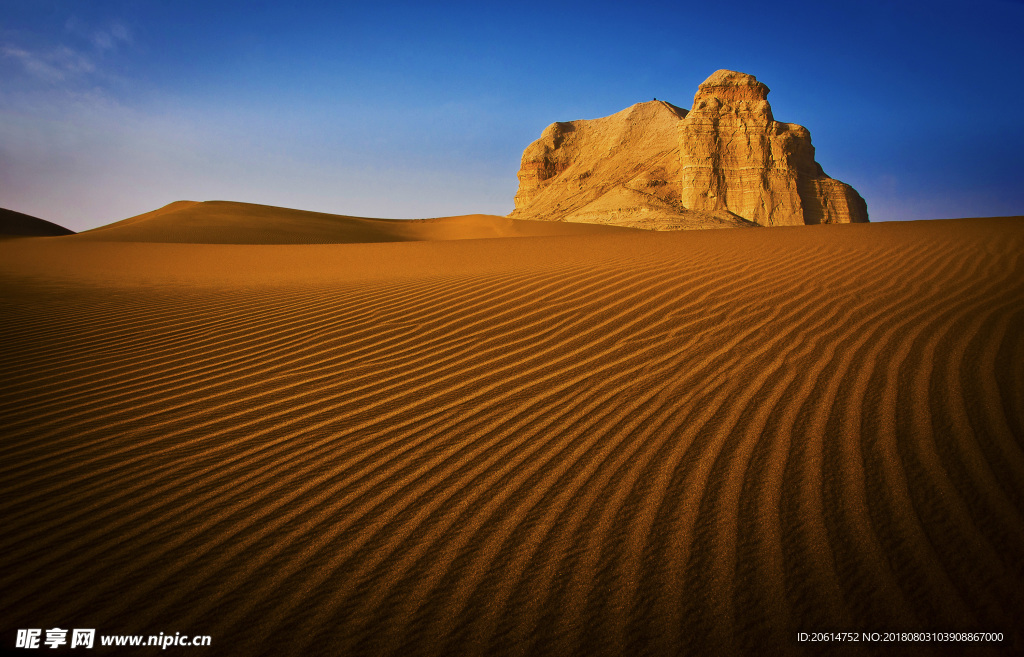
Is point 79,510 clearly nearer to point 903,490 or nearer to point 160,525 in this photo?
point 160,525

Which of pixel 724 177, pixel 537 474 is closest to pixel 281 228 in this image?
pixel 537 474

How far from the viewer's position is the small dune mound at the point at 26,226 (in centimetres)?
3856

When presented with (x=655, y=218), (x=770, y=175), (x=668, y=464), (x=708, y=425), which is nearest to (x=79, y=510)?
(x=668, y=464)

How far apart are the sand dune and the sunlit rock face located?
56487 mm

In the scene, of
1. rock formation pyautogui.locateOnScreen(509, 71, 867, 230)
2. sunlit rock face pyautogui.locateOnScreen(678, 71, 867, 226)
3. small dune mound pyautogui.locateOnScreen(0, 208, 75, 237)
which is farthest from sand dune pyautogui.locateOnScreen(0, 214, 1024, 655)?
sunlit rock face pyautogui.locateOnScreen(678, 71, 867, 226)

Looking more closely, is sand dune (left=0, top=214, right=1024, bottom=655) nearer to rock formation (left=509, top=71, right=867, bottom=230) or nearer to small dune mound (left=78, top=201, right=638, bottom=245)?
small dune mound (left=78, top=201, right=638, bottom=245)

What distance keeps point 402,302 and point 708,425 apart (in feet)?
13.9

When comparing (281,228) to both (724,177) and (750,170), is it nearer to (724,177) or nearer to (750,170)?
(724,177)

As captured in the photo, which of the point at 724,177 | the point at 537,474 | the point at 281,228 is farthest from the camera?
the point at 724,177

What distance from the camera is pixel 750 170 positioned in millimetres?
57969

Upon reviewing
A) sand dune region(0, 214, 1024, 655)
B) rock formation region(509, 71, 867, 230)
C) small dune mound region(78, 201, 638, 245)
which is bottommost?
sand dune region(0, 214, 1024, 655)

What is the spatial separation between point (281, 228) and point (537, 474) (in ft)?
86.4

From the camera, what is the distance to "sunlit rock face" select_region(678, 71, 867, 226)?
189 ft

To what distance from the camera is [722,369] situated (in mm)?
3764
